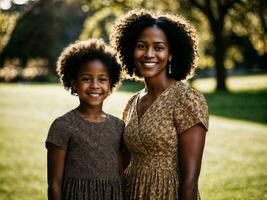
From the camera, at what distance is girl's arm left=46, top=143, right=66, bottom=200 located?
3.60m

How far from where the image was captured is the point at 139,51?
3914 millimetres

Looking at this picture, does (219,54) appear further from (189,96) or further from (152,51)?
(189,96)

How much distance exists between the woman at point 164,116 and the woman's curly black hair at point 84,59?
0.74ft

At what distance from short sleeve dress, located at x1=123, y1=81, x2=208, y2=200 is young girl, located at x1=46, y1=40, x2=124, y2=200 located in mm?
154

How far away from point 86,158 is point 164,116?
2.30 ft

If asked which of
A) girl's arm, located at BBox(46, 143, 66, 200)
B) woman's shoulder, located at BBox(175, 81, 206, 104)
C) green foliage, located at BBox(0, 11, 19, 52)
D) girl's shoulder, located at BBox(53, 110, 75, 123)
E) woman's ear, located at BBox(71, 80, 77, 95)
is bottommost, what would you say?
girl's arm, located at BBox(46, 143, 66, 200)

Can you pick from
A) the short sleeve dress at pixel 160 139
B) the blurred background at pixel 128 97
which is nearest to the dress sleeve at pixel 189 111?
the short sleeve dress at pixel 160 139

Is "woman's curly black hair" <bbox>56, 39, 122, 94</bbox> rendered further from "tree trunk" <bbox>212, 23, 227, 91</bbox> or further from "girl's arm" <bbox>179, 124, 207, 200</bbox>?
"tree trunk" <bbox>212, 23, 227, 91</bbox>

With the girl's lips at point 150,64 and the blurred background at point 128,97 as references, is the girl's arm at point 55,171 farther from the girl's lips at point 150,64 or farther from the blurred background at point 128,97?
the blurred background at point 128,97

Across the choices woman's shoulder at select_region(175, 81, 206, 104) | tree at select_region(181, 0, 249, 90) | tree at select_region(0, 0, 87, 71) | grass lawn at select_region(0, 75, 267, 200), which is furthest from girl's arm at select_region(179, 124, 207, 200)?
tree at select_region(0, 0, 87, 71)

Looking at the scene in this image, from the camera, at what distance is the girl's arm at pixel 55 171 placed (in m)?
3.60

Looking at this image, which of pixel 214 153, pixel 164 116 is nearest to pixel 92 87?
pixel 164 116

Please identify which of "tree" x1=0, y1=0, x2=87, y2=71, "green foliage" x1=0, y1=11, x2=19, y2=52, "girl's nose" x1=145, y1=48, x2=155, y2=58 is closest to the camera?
"girl's nose" x1=145, y1=48, x2=155, y2=58

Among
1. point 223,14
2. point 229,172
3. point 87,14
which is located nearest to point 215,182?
point 229,172
